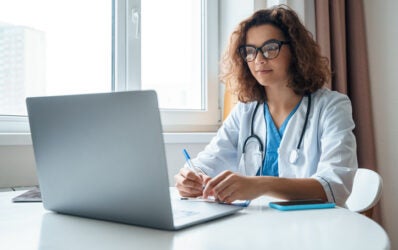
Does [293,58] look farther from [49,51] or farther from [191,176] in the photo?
[49,51]

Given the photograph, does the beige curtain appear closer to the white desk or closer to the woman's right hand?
the woman's right hand

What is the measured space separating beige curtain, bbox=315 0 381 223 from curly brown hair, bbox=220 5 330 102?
1.89ft

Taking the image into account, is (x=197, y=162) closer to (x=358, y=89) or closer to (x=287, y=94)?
(x=287, y=94)

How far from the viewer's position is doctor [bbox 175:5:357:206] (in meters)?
1.22

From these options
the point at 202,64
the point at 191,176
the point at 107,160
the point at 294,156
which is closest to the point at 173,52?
the point at 202,64

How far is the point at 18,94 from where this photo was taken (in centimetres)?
176

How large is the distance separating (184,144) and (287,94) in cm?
65

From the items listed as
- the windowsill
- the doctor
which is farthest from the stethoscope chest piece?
the windowsill

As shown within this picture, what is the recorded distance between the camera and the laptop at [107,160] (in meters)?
0.64

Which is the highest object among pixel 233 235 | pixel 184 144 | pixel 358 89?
pixel 358 89

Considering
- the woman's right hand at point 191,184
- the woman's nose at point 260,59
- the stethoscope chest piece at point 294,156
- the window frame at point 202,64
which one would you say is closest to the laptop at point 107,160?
the woman's right hand at point 191,184

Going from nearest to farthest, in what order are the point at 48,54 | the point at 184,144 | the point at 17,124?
1. the point at 17,124
2. the point at 48,54
3. the point at 184,144

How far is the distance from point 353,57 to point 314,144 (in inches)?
42.6

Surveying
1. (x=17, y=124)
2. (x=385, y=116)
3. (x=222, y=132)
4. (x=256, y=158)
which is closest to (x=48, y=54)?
(x=17, y=124)
